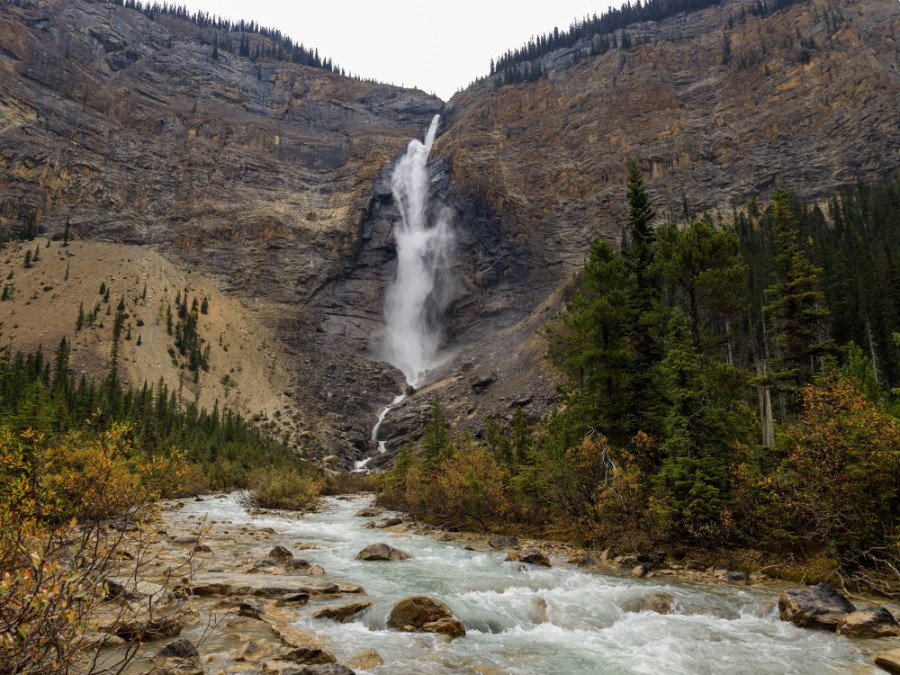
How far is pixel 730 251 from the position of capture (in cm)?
2356

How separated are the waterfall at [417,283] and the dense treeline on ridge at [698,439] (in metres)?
66.8

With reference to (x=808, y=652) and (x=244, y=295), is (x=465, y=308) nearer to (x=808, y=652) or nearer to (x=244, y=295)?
(x=244, y=295)

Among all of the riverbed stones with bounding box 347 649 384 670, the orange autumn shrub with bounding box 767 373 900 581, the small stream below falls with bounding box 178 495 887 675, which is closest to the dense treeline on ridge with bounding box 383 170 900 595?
the orange autumn shrub with bounding box 767 373 900 581

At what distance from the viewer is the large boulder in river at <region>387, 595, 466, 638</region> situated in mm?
11465

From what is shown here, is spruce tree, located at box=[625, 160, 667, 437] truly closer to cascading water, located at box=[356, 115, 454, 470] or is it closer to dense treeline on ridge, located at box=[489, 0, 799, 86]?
cascading water, located at box=[356, 115, 454, 470]

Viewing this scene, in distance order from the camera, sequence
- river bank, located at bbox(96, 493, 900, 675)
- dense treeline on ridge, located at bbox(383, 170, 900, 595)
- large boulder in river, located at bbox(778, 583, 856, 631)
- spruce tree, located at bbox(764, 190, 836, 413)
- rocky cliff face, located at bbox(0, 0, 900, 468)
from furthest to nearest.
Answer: rocky cliff face, located at bbox(0, 0, 900, 468), spruce tree, located at bbox(764, 190, 836, 413), dense treeline on ridge, located at bbox(383, 170, 900, 595), large boulder in river, located at bbox(778, 583, 856, 631), river bank, located at bbox(96, 493, 900, 675)

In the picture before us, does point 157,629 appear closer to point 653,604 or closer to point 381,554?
point 653,604

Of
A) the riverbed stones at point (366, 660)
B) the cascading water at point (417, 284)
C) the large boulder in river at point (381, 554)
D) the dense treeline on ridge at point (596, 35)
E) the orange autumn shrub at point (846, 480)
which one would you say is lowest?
the large boulder in river at point (381, 554)

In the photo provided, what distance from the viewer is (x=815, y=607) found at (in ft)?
37.9

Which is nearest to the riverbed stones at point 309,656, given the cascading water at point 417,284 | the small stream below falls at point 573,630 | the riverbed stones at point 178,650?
the small stream below falls at point 573,630

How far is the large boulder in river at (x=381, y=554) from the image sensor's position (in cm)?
2002

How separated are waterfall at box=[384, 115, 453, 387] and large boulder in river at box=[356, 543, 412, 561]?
7146cm

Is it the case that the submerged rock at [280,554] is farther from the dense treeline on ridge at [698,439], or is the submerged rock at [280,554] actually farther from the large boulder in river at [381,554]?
the dense treeline on ridge at [698,439]

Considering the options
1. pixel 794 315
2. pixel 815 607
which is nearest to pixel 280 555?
pixel 815 607
